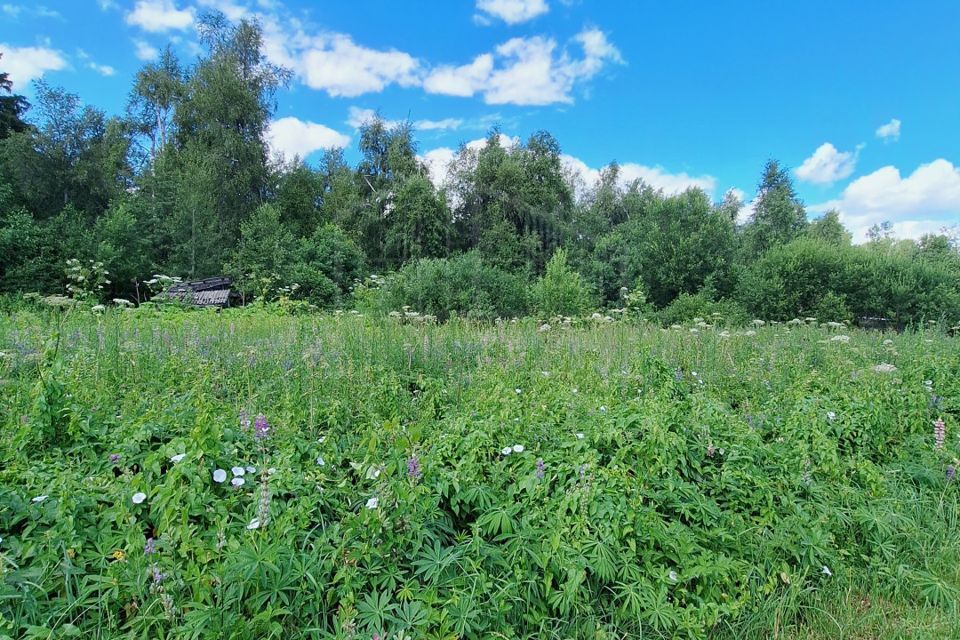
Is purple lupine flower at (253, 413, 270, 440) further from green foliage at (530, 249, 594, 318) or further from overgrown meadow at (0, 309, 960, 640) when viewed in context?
green foliage at (530, 249, 594, 318)

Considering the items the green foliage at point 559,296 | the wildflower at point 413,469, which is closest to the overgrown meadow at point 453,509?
the wildflower at point 413,469

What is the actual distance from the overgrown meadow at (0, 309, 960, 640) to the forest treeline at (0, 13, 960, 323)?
6872mm

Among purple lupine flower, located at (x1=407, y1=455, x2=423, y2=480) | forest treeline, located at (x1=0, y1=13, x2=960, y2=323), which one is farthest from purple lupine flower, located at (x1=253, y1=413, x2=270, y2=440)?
forest treeline, located at (x1=0, y1=13, x2=960, y2=323)

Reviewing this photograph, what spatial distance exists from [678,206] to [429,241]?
36.5ft

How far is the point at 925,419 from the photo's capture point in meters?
3.31

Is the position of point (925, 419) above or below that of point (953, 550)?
above

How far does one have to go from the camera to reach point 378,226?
23891mm

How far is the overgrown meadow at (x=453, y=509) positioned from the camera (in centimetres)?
142

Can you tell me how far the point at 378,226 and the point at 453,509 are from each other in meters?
23.3

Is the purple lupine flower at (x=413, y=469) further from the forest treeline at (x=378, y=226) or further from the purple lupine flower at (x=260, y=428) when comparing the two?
the forest treeline at (x=378, y=226)

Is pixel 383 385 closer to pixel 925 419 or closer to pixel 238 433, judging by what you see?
pixel 238 433

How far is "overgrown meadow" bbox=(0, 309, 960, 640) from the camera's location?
142 centimetres

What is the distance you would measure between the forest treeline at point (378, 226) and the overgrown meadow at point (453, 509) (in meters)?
6.87

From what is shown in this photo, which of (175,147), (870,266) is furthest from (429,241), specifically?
(870,266)
